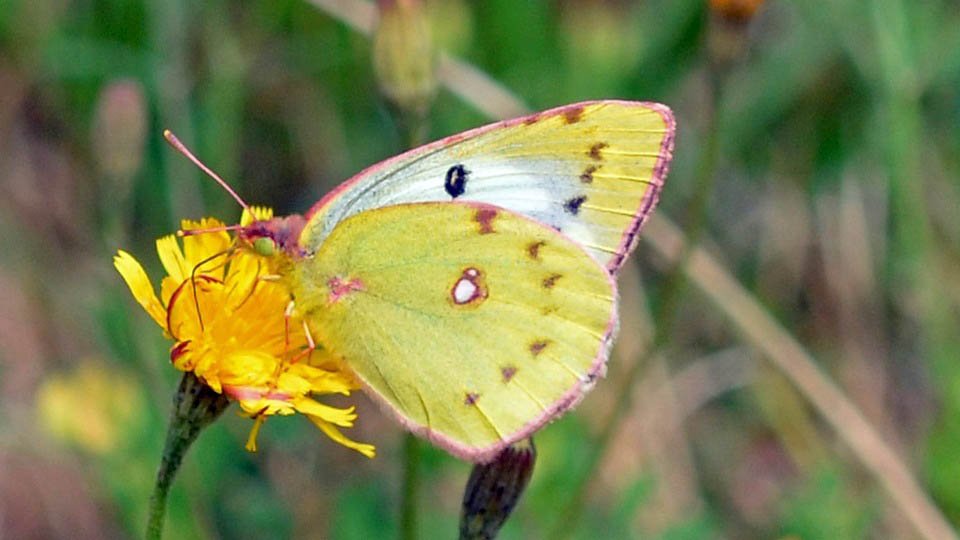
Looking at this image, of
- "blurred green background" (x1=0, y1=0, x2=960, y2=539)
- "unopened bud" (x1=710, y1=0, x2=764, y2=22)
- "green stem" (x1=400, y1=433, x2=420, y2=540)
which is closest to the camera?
"green stem" (x1=400, y1=433, x2=420, y2=540)

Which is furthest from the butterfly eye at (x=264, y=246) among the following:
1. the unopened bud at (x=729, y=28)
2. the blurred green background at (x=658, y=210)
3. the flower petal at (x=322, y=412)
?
the blurred green background at (x=658, y=210)

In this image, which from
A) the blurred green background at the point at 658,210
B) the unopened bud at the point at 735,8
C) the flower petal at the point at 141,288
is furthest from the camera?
the blurred green background at the point at 658,210

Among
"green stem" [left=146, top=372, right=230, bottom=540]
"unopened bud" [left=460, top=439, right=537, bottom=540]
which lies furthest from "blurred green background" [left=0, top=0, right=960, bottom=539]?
"green stem" [left=146, top=372, right=230, bottom=540]

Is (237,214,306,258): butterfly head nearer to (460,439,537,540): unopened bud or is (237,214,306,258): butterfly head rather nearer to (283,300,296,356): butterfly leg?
(283,300,296,356): butterfly leg

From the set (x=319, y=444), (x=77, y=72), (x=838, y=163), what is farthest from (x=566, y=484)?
(x=77, y=72)

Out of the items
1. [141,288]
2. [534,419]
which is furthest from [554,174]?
[141,288]

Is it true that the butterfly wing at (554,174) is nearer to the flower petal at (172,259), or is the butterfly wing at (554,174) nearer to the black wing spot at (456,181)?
the black wing spot at (456,181)
